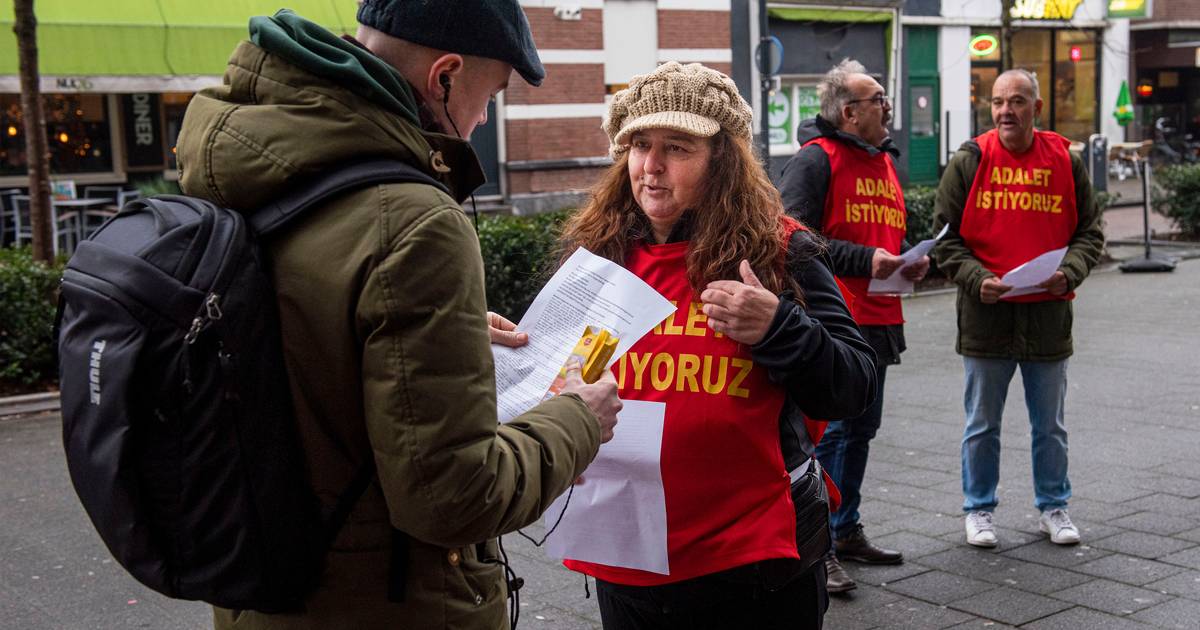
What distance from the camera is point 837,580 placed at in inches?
183

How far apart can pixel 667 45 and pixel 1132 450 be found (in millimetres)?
16010

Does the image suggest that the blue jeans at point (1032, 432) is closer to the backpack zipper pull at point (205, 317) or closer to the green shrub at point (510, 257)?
the backpack zipper pull at point (205, 317)

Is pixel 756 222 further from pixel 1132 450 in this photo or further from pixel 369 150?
pixel 1132 450

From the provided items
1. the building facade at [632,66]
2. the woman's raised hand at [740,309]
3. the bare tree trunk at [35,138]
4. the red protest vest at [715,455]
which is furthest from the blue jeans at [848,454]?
the building facade at [632,66]

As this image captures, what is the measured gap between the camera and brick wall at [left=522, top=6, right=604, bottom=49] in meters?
19.8

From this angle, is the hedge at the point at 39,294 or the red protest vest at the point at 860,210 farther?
the hedge at the point at 39,294

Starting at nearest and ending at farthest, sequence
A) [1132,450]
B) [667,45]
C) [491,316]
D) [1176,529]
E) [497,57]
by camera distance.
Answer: [497,57], [491,316], [1176,529], [1132,450], [667,45]

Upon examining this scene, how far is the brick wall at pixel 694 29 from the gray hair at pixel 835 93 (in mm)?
16850

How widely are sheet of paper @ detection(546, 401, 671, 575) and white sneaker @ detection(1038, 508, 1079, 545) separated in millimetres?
3052

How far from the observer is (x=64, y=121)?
57.8 ft

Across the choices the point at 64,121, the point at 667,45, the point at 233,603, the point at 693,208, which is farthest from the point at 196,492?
the point at 667,45

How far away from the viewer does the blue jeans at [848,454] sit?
16.0 feet

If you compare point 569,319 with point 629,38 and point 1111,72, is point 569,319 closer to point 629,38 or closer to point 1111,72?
point 629,38

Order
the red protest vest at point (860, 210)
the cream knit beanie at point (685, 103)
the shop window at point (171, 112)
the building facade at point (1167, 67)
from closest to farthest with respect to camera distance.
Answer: the cream knit beanie at point (685, 103), the red protest vest at point (860, 210), the shop window at point (171, 112), the building facade at point (1167, 67)
